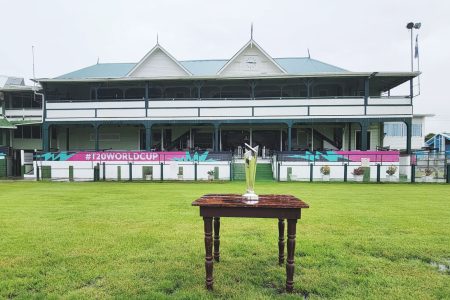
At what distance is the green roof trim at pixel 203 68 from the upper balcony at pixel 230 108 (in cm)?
269

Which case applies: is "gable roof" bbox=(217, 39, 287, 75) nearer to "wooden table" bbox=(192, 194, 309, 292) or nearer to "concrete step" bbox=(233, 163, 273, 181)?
"concrete step" bbox=(233, 163, 273, 181)

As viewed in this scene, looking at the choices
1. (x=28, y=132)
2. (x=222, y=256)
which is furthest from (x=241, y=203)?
(x=28, y=132)

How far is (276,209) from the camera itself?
4.02 meters

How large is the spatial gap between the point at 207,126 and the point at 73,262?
22512 millimetres

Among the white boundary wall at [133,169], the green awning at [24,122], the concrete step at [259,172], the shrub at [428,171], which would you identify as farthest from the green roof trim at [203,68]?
the shrub at [428,171]

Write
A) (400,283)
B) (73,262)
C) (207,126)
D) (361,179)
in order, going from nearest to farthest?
(400,283) < (73,262) < (361,179) < (207,126)

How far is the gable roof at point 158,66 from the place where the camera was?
25.9 meters

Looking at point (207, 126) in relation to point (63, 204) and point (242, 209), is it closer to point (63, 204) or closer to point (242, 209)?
point (63, 204)

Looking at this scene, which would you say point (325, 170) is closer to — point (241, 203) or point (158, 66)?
point (158, 66)

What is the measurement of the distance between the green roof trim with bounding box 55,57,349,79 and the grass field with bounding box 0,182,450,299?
62.4 feet

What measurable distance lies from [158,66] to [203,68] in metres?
3.63

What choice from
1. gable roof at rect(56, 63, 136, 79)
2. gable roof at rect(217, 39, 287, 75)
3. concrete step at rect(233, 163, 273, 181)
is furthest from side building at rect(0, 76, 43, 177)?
concrete step at rect(233, 163, 273, 181)

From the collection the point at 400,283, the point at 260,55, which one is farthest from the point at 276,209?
the point at 260,55

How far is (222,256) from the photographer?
17.1 feet
